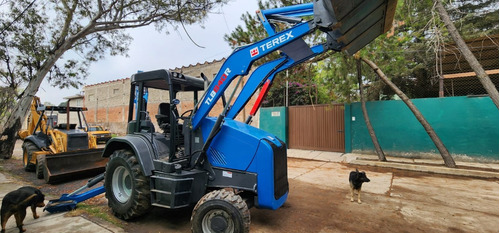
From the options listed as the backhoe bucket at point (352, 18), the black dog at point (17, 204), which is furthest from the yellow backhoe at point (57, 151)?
the backhoe bucket at point (352, 18)

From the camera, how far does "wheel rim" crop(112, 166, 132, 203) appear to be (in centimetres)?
380

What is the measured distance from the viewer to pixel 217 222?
2.78 metres

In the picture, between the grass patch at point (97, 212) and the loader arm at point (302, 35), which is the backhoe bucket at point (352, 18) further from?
the grass patch at point (97, 212)

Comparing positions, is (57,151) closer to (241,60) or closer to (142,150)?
(142,150)

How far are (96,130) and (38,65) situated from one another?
7531 mm

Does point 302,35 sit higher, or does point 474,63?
point 474,63

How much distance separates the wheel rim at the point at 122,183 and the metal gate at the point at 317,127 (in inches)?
350

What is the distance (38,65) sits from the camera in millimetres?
8977

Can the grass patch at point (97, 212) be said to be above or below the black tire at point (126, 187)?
below

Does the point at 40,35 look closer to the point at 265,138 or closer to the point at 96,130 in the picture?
the point at 96,130

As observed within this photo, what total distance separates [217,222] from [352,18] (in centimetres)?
264

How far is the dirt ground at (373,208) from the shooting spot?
3.56m

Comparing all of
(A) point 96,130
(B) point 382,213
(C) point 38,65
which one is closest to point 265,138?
(B) point 382,213

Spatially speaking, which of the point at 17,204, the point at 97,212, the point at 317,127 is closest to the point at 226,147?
the point at 97,212
